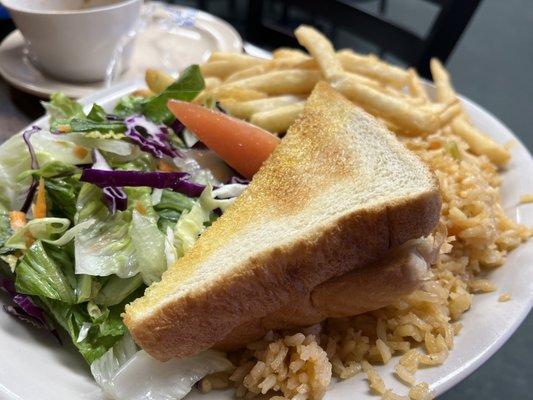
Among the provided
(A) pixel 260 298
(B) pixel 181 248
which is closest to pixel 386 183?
(A) pixel 260 298

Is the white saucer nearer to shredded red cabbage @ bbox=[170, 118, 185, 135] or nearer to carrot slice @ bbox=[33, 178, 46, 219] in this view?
shredded red cabbage @ bbox=[170, 118, 185, 135]

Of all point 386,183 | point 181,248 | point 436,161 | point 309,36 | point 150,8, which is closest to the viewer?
point 386,183

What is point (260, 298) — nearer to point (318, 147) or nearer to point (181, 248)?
point (181, 248)

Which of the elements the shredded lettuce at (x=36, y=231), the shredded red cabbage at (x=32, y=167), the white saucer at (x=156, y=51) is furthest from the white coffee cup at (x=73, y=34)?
the shredded lettuce at (x=36, y=231)

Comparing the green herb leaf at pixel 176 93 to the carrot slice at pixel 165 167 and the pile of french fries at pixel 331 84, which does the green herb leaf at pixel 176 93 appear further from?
the carrot slice at pixel 165 167

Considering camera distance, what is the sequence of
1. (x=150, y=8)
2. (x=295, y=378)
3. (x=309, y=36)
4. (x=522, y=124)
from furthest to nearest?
1. (x=522, y=124)
2. (x=150, y=8)
3. (x=309, y=36)
4. (x=295, y=378)

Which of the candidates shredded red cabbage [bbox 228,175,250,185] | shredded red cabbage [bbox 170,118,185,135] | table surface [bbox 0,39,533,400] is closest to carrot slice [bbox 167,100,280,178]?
shredded red cabbage [bbox 228,175,250,185]
